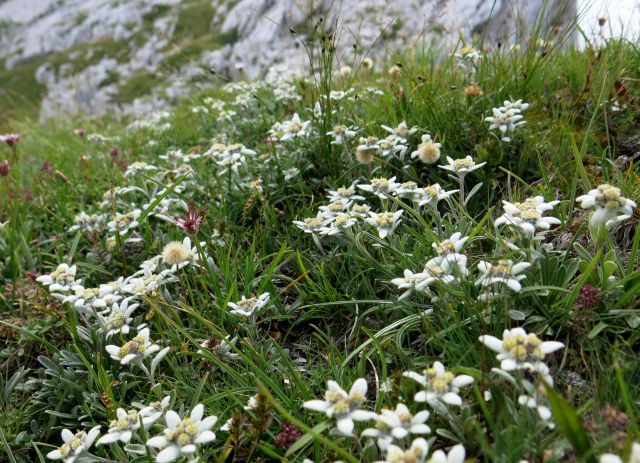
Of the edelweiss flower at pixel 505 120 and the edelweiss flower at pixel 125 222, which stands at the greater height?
the edelweiss flower at pixel 505 120

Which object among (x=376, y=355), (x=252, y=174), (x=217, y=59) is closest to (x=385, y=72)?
(x=252, y=174)

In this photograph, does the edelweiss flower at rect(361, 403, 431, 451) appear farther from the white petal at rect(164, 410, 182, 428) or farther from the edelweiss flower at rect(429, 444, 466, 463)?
the white petal at rect(164, 410, 182, 428)

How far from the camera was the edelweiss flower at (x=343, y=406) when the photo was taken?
4.44ft

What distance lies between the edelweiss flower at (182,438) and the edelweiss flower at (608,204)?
1.47 metres

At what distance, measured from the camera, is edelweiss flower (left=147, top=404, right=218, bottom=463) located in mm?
1419

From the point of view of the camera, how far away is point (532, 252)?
174 centimetres

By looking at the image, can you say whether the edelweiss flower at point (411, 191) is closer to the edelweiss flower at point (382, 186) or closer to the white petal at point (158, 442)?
the edelweiss flower at point (382, 186)

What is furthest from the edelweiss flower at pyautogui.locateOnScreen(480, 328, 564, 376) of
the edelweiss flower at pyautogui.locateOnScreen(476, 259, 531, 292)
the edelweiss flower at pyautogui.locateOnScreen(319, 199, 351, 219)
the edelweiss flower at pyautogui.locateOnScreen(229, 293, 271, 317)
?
the edelweiss flower at pyautogui.locateOnScreen(319, 199, 351, 219)

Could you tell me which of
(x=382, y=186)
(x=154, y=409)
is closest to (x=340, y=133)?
(x=382, y=186)

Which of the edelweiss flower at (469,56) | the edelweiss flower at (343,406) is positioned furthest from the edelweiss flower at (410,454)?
the edelweiss flower at (469,56)

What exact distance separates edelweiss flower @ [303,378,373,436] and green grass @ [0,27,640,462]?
0.07 metres

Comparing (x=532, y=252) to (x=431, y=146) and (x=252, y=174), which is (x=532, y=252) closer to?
(x=431, y=146)

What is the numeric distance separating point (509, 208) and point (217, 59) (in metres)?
66.2

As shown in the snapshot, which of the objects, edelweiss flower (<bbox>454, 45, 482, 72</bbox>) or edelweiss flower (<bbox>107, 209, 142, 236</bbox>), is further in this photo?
edelweiss flower (<bbox>454, 45, 482, 72</bbox>)
